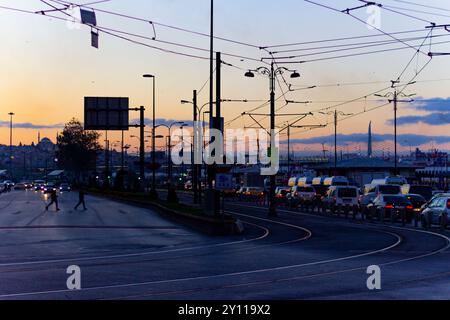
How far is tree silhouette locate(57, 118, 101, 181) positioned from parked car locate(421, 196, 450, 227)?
143165 mm

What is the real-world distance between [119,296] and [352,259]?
8.97 m

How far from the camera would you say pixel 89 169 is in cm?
18400

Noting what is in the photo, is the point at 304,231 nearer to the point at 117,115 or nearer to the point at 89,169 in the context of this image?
the point at 117,115

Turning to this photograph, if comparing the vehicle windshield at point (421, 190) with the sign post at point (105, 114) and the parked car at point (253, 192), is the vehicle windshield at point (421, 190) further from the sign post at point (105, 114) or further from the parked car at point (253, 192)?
the parked car at point (253, 192)

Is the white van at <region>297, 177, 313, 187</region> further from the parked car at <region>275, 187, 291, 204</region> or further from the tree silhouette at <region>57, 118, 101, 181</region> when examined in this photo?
the tree silhouette at <region>57, 118, 101, 181</region>

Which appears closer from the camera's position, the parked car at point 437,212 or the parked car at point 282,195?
the parked car at point 437,212

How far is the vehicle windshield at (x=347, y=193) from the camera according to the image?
5612 cm

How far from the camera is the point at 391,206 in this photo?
1854 inches

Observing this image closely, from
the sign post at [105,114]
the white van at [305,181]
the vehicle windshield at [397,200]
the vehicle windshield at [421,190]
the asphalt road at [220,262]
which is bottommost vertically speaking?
the asphalt road at [220,262]

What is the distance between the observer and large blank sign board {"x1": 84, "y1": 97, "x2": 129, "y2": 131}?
203ft

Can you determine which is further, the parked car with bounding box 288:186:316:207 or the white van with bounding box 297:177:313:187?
the white van with bounding box 297:177:313:187

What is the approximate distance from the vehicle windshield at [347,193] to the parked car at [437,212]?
54.1 ft

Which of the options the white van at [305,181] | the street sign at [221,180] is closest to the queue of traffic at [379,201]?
the white van at [305,181]

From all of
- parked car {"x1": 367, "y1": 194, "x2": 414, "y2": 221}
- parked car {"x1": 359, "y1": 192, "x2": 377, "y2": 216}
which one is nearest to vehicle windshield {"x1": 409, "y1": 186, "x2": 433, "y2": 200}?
parked car {"x1": 359, "y1": 192, "x2": 377, "y2": 216}
